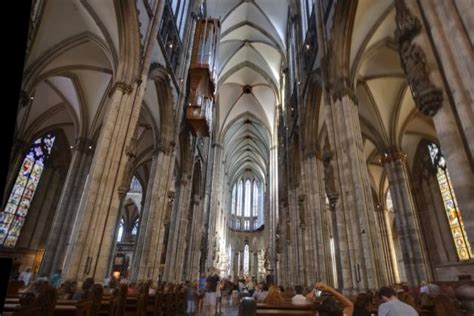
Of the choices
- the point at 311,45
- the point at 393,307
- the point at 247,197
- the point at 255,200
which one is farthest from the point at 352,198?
the point at 255,200

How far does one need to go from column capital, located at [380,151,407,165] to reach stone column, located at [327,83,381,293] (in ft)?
21.4

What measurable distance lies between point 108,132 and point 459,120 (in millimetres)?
8046

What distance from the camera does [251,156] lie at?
41875 mm

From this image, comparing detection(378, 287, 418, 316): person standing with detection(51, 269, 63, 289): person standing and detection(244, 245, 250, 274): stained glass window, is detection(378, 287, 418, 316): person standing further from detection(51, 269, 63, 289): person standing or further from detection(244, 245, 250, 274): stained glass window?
detection(244, 245, 250, 274): stained glass window

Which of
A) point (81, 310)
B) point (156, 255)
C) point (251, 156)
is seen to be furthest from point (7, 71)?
point (251, 156)

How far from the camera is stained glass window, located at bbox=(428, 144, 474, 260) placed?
1386cm

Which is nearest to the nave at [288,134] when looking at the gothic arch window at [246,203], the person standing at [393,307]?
the person standing at [393,307]

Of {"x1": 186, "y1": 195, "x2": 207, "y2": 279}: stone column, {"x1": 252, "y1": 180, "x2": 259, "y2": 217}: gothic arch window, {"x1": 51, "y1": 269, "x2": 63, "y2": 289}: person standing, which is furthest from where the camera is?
{"x1": 252, "y1": 180, "x2": 259, "y2": 217}: gothic arch window

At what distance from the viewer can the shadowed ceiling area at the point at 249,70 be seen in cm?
2184

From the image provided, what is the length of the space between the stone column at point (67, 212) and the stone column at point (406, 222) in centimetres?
1504

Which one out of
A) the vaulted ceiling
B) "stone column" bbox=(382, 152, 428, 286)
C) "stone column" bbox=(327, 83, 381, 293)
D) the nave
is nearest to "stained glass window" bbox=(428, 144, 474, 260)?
the nave

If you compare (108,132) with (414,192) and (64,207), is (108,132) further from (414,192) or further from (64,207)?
(414,192)

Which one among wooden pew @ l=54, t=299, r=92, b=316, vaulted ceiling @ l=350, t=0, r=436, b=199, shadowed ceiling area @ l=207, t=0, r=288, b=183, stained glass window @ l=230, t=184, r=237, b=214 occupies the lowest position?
wooden pew @ l=54, t=299, r=92, b=316

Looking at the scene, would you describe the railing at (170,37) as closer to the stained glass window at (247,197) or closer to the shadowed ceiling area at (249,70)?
the shadowed ceiling area at (249,70)
